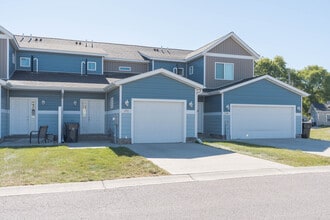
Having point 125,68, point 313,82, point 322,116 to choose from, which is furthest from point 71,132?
point 313,82

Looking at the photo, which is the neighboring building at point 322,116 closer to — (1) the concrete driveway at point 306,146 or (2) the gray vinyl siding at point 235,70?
(2) the gray vinyl siding at point 235,70

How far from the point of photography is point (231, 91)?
→ 1931cm

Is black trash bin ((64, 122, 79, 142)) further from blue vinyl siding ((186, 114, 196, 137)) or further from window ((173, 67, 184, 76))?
window ((173, 67, 184, 76))

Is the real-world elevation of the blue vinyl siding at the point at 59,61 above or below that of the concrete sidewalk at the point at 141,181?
above

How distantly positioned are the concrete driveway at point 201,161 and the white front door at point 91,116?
7.06m

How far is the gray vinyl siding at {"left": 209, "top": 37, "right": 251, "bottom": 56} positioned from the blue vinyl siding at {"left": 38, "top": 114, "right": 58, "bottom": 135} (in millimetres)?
10625

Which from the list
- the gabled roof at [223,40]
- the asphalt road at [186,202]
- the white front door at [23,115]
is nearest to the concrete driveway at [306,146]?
the asphalt road at [186,202]

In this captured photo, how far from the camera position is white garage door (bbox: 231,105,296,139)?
19.5 m

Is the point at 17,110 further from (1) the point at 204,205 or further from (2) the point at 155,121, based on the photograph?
(1) the point at 204,205

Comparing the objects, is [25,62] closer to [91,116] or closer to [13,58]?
[13,58]

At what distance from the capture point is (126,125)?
1551 centimetres

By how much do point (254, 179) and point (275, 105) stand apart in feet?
42.7

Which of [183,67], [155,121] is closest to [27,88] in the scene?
[155,121]

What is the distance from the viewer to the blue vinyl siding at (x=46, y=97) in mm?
17594
